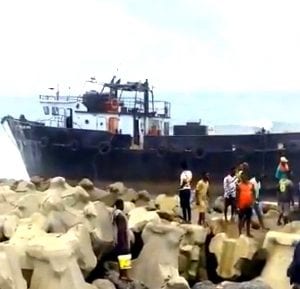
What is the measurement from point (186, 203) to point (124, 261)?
10.8 feet

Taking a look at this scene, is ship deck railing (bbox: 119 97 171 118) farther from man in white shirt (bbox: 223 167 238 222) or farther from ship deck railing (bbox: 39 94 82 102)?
man in white shirt (bbox: 223 167 238 222)

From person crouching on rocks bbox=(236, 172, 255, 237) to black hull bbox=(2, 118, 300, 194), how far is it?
8.71m

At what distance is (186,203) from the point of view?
1061 cm

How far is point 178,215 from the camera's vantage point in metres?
10.8

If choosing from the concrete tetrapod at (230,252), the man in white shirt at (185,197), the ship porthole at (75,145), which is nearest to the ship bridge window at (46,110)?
the ship porthole at (75,145)

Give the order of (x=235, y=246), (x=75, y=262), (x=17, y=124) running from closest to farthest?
1. (x=75, y=262)
2. (x=235, y=246)
3. (x=17, y=124)

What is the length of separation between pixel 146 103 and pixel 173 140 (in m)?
1.85

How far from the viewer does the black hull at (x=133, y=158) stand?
18781 millimetres

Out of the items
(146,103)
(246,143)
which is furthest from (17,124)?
(246,143)

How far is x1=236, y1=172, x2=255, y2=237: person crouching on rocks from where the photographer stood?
943cm

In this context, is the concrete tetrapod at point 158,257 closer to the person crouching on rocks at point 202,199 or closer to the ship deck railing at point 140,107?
the person crouching on rocks at point 202,199

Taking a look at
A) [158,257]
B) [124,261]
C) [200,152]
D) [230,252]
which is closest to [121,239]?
[124,261]

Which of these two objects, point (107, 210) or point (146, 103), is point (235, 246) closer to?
point (107, 210)

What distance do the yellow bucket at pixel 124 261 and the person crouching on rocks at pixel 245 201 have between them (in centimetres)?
222
